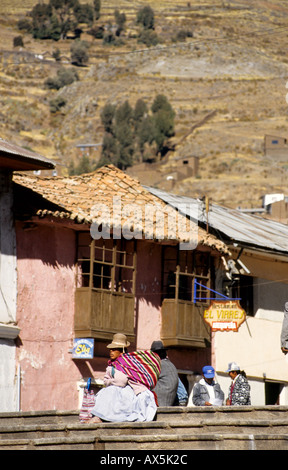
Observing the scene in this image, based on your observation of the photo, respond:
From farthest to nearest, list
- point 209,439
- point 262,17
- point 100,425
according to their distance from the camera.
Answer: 1. point 262,17
2. point 100,425
3. point 209,439

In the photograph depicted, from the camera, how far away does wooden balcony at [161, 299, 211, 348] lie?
24547 mm

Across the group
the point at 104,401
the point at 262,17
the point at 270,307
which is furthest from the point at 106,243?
the point at 262,17

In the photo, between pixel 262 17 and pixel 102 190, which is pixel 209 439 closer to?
pixel 102 190

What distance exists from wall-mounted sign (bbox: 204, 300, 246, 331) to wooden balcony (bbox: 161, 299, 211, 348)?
1.69 ft

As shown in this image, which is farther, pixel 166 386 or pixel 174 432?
pixel 166 386

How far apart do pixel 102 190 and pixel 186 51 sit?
148441 mm

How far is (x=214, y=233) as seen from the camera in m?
25.3

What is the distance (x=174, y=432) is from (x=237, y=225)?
58.5 feet

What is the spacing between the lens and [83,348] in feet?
74.2

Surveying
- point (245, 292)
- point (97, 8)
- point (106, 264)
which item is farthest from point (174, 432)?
point (97, 8)

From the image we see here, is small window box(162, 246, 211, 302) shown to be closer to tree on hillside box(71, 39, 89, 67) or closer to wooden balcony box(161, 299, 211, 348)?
wooden balcony box(161, 299, 211, 348)

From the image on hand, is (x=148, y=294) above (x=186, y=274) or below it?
below

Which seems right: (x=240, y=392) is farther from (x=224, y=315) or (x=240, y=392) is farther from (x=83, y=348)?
(x=224, y=315)

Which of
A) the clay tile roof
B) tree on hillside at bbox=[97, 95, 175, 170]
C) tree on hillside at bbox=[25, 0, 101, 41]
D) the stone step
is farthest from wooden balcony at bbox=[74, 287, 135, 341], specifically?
tree on hillside at bbox=[25, 0, 101, 41]
